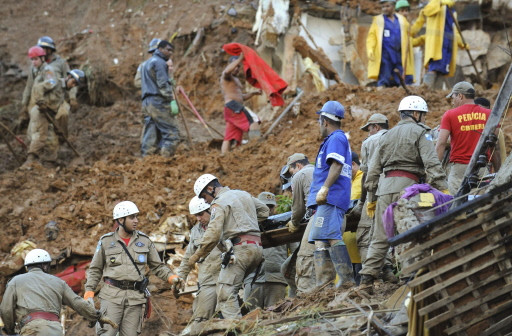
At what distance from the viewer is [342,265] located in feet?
34.0

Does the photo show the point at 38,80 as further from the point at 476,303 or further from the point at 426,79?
the point at 476,303

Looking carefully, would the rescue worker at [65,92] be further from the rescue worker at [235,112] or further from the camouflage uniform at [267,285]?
the camouflage uniform at [267,285]

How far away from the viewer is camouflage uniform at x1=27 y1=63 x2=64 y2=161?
17.6m

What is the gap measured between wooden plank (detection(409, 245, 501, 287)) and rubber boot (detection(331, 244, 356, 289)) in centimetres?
258

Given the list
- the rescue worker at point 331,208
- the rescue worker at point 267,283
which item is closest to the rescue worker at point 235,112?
the rescue worker at point 267,283

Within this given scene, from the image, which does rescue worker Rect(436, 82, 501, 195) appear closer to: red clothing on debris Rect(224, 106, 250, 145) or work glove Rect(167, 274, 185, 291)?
work glove Rect(167, 274, 185, 291)

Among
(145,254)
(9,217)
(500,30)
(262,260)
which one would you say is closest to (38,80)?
(9,217)

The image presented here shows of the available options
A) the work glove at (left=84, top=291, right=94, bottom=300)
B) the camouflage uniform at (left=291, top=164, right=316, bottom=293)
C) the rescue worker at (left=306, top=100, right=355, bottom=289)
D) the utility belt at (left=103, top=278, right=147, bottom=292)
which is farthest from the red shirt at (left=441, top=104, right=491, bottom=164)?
the work glove at (left=84, top=291, right=94, bottom=300)

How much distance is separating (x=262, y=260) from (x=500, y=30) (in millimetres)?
13042

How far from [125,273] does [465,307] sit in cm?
565

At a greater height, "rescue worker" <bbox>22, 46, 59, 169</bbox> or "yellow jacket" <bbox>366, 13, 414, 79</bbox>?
"yellow jacket" <bbox>366, 13, 414, 79</bbox>

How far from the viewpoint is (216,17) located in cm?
2364

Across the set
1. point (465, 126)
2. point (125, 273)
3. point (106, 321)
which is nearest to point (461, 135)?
point (465, 126)

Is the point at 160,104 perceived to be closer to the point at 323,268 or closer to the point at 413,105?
the point at 323,268
